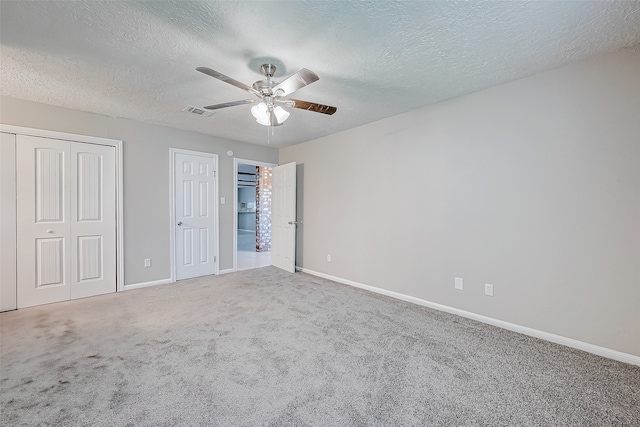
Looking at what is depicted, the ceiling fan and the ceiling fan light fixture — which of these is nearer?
the ceiling fan

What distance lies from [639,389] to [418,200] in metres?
2.26

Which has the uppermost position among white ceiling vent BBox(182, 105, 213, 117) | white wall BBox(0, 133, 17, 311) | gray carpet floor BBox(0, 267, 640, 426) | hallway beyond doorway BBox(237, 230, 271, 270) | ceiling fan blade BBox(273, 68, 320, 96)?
white ceiling vent BBox(182, 105, 213, 117)

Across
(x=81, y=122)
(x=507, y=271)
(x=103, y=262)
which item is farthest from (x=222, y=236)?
(x=507, y=271)

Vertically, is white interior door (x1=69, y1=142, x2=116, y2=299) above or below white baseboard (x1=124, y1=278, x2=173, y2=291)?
above

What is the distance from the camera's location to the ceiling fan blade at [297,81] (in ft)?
6.00

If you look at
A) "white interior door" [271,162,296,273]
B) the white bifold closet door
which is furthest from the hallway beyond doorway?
the white bifold closet door

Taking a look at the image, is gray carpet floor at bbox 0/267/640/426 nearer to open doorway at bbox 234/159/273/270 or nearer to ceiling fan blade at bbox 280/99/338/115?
ceiling fan blade at bbox 280/99/338/115

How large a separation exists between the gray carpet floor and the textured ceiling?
8.00 ft

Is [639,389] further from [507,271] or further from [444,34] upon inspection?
[444,34]

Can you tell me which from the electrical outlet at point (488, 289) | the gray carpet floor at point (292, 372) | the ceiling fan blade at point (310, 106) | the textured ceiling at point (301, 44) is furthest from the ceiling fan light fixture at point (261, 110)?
the electrical outlet at point (488, 289)

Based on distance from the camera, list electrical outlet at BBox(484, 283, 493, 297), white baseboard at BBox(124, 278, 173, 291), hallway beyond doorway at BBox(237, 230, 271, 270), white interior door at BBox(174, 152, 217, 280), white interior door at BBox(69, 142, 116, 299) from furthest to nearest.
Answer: hallway beyond doorway at BBox(237, 230, 271, 270), white interior door at BBox(174, 152, 217, 280), white baseboard at BBox(124, 278, 173, 291), white interior door at BBox(69, 142, 116, 299), electrical outlet at BBox(484, 283, 493, 297)

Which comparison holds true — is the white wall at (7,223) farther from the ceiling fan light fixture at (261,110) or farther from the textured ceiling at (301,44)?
the ceiling fan light fixture at (261,110)

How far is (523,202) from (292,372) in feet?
8.46

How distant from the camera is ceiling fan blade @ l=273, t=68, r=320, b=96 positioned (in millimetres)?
1829
